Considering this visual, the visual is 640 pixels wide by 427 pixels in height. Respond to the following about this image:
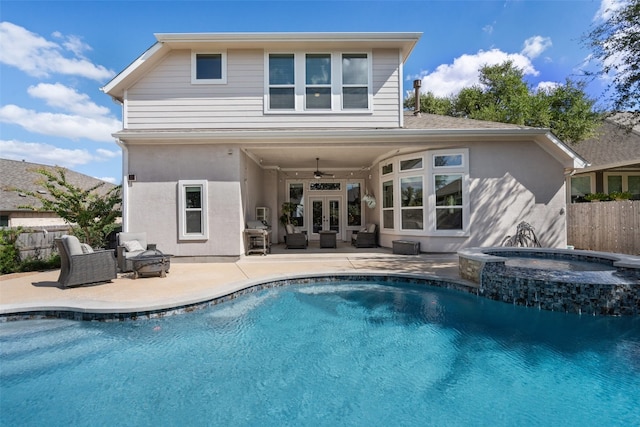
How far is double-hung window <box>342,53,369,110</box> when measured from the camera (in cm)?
948

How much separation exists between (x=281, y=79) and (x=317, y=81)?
3.78 feet

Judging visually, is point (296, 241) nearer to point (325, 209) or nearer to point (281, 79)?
point (325, 209)

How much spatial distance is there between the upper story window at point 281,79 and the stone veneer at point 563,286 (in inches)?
279

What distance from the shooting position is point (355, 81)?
9516 mm

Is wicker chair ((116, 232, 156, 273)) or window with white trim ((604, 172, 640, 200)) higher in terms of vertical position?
window with white trim ((604, 172, 640, 200))

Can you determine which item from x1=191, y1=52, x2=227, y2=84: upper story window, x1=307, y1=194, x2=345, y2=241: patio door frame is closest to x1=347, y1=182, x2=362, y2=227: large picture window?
x1=307, y1=194, x2=345, y2=241: patio door frame

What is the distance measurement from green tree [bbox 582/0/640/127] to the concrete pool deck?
7.35 m

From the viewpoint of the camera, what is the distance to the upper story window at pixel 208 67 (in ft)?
30.4

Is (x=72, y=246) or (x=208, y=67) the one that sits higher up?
(x=208, y=67)

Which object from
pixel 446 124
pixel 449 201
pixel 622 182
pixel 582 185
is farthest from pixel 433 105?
pixel 449 201

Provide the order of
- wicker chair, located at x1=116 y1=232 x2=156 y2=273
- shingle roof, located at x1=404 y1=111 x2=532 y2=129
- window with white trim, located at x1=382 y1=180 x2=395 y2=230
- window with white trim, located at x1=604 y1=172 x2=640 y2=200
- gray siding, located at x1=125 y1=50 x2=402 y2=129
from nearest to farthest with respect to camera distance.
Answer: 1. wicker chair, located at x1=116 y1=232 x2=156 y2=273
2. gray siding, located at x1=125 y1=50 x2=402 y2=129
3. shingle roof, located at x1=404 y1=111 x2=532 y2=129
4. window with white trim, located at x1=382 y1=180 x2=395 y2=230
5. window with white trim, located at x1=604 y1=172 x2=640 y2=200

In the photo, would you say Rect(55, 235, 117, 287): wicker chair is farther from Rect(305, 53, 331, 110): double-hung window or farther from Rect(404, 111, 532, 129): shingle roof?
A: Rect(404, 111, 532, 129): shingle roof

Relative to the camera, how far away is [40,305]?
16.0 feet

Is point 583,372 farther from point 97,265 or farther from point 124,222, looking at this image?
point 124,222
